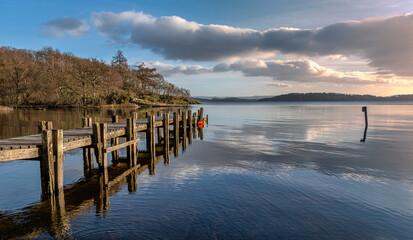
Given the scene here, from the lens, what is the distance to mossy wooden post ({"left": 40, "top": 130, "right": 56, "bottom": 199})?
8.30 metres

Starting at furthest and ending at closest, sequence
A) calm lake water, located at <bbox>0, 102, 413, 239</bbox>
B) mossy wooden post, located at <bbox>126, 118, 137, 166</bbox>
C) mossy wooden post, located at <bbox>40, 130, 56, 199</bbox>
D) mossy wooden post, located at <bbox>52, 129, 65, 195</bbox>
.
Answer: mossy wooden post, located at <bbox>126, 118, 137, 166</bbox> < mossy wooden post, located at <bbox>52, 129, 65, 195</bbox> < mossy wooden post, located at <bbox>40, 130, 56, 199</bbox> < calm lake water, located at <bbox>0, 102, 413, 239</bbox>

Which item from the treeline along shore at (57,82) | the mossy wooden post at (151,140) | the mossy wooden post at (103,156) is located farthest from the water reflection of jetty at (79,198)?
the treeline along shore at (57,82)

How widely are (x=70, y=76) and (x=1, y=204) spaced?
64.9 metres

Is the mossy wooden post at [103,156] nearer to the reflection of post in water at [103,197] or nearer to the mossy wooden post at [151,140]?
the reflection of post in water at [103,197]

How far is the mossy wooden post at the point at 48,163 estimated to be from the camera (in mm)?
8305

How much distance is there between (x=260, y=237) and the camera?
695 centimetres

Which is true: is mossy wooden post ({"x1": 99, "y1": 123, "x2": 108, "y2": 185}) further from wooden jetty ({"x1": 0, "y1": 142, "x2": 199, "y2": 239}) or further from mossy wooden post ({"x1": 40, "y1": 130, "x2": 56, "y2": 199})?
mossy wooden post ({"x1": 40, "y1": 130, "x2": 56, "y2": 199})

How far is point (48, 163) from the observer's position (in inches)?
328

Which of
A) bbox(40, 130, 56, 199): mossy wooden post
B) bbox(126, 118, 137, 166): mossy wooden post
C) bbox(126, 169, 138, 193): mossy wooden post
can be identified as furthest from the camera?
bbox(126, 118, 137, 166): mossy wooden post

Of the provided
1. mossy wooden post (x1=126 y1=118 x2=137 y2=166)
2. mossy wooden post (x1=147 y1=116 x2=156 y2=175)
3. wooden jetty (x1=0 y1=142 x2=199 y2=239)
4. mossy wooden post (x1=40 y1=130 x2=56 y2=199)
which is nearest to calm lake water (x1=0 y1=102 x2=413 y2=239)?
wooden jetty (x1=0 y1=142 x2=199 y2=239)

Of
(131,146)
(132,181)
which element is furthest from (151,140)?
(132,181)

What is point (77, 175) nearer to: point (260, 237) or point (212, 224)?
point (212, 224)

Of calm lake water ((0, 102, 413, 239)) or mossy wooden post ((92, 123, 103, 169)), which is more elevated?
mossy wooden post ((92, 123, 103, 169))

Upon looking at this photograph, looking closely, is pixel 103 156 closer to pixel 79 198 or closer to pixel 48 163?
pixel 79 198
